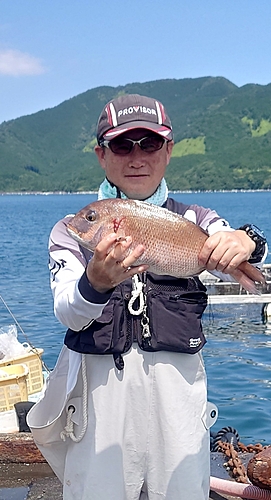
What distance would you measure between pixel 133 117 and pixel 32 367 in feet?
17.4

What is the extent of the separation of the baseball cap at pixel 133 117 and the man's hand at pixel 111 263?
2.01 feet

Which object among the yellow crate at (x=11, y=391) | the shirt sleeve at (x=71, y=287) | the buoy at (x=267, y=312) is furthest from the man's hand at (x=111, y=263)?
the buoy at (x=267, y=312)

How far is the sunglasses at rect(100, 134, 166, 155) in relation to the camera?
110 inches

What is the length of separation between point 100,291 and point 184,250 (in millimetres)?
411

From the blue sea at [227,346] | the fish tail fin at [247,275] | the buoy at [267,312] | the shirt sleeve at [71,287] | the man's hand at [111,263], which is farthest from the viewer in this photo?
the buoy at [267,312]

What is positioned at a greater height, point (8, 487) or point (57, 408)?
point (57, 408)

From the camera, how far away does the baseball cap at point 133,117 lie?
9.08 feet

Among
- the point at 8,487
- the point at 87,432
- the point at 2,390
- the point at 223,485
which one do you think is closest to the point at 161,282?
the point at 87,432

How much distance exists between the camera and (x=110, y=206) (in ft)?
8.36

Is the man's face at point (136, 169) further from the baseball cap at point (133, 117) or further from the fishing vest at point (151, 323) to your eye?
Result: the fishing vest at point (151, 323)

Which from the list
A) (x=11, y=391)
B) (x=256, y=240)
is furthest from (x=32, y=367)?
(x=256, y=240)

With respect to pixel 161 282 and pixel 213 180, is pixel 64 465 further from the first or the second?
pixel 213 180

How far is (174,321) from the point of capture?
271 centimetres

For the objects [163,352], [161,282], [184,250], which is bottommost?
[163,352]
